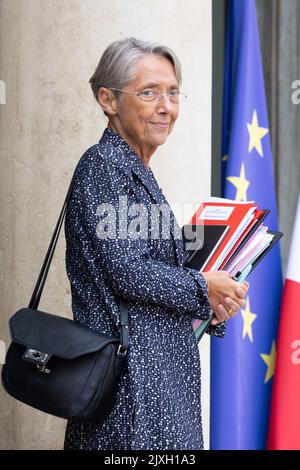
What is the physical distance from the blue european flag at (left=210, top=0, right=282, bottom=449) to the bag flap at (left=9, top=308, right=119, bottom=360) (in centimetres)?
160

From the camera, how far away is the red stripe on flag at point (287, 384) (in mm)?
3838

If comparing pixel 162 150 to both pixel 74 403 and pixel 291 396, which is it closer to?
pixel 291 396

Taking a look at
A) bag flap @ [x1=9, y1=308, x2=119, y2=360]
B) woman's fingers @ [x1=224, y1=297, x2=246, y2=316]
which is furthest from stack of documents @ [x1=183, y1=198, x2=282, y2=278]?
bag flap @ [x1=9, y1=308, x2=119, y2=360]

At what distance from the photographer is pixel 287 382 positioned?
12.6 ft

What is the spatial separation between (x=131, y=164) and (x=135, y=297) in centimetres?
39

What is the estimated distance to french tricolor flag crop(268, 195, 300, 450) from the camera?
3.84 meters

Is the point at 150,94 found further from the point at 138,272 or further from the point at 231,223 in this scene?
the point at 138,272

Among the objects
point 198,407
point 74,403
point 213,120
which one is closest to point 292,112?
point 213,120

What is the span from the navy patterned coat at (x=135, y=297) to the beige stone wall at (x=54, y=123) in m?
1.03

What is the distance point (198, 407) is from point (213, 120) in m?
2.36

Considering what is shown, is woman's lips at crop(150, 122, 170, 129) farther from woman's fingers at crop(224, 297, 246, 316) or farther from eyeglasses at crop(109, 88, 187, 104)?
woman's fingers at crop(224, 297, 246, 316)

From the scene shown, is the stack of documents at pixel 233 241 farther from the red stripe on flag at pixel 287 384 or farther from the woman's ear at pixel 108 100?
the red stripe on flag at pixel 287 384

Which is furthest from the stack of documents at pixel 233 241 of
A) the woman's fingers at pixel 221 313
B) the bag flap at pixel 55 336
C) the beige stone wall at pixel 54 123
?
the beige stone wall at pixel 54 123

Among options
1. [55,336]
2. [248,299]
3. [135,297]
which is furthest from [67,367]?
[248,299]
